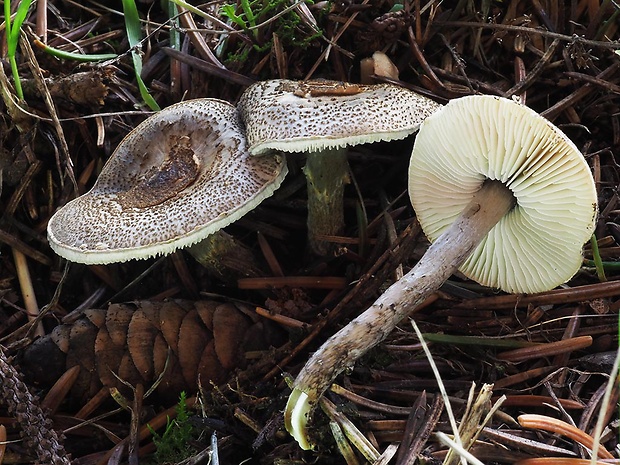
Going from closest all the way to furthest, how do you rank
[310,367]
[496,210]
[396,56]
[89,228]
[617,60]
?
[310,367] < [496,210] < [89,228] < [617,60] < [396,56]

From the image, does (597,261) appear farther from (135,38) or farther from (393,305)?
(135,38)

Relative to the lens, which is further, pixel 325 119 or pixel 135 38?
pixel 135 38

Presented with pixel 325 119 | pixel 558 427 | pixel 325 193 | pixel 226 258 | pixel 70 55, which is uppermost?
pixel 70 55

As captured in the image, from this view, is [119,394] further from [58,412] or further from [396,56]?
[396,56]

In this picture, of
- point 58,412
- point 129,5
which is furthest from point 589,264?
point 129,5

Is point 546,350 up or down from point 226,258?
down

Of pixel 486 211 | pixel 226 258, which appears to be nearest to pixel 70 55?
pixel 226 258
